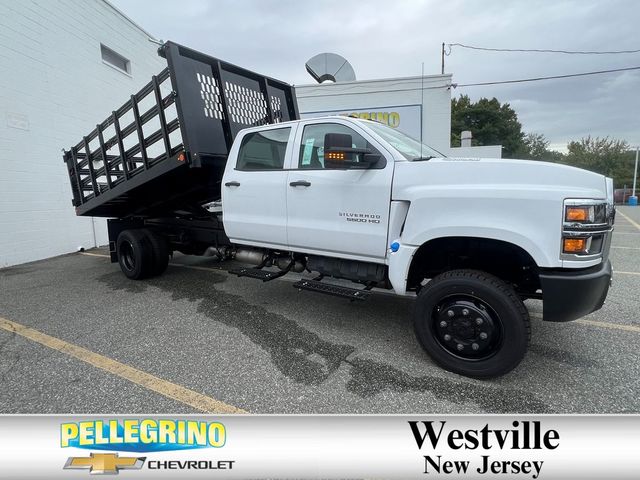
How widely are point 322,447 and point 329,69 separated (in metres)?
13.8

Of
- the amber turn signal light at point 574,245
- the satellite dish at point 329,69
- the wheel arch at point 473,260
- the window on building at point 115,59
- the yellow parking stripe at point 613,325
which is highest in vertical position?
the satellite dish at point 329,69

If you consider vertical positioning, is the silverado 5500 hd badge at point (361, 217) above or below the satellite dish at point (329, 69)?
below

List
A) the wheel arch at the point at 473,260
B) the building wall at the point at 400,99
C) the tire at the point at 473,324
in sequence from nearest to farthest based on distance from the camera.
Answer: the tire at the point at 473,324 → the wheel arch at the point at 473,260 → the building wall at the point at 400,99

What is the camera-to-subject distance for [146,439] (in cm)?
194

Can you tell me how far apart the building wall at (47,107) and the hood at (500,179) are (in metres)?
8.04

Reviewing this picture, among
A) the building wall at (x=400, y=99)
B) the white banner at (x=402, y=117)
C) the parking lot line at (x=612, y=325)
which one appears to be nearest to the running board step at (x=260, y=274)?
the parking lot line at (x=612, y=325)

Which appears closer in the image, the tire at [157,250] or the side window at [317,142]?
the side window at [317,142]

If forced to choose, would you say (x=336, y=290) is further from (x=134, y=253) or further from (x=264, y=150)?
(x=134, y=253)

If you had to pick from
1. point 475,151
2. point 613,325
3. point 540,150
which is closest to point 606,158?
point 540,150

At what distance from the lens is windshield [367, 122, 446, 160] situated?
3.38 m

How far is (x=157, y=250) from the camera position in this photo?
572cm

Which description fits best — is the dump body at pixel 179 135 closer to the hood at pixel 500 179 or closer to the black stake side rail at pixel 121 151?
the black stake side rail at pixel 121 151

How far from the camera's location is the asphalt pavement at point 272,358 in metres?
2.56

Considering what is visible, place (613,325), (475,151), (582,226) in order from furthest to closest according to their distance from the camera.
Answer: (475,151) < (613,325) < (582,226)
